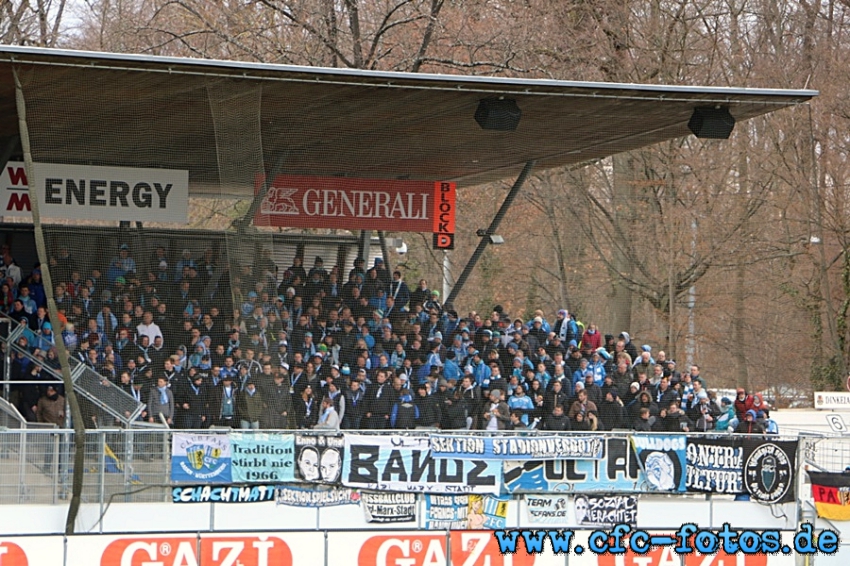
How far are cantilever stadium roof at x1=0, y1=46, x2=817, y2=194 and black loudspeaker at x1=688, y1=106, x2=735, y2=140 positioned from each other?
143mm

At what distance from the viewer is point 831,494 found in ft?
45.9

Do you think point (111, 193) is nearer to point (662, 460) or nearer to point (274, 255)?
point (274, 255)

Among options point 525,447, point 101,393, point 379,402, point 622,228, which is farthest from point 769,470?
point 622,228

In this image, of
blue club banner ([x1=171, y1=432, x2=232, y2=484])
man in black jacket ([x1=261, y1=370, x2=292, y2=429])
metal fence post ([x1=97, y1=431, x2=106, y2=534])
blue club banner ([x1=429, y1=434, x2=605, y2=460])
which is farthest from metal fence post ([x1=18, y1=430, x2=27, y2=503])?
blue club banner ([x1=429, y1=434, x2=605, y2=460])

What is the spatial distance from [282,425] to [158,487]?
168 cm

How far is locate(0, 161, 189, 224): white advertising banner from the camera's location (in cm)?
1700

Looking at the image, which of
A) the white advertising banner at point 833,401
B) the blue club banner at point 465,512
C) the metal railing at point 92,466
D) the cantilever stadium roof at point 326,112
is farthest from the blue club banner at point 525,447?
the white advertising banner at point 833,401

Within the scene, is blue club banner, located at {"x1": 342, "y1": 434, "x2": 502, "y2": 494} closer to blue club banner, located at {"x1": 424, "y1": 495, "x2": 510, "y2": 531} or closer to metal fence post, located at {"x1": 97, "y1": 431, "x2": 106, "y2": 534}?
blue club banner, located at {"x1": 424, "y1": 495, "x2": 510, "y2": 531}

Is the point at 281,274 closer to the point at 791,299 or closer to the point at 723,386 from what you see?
the point at 791,299

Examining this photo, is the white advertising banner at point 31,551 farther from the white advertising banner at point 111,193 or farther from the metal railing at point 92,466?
the white advertising banner at point 111,193

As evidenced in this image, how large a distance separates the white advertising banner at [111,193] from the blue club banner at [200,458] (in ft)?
15.7

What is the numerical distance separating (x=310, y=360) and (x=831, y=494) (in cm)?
649

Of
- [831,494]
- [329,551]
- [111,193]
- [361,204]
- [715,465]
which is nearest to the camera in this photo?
[329,551]

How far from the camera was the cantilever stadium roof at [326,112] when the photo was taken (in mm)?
13648
